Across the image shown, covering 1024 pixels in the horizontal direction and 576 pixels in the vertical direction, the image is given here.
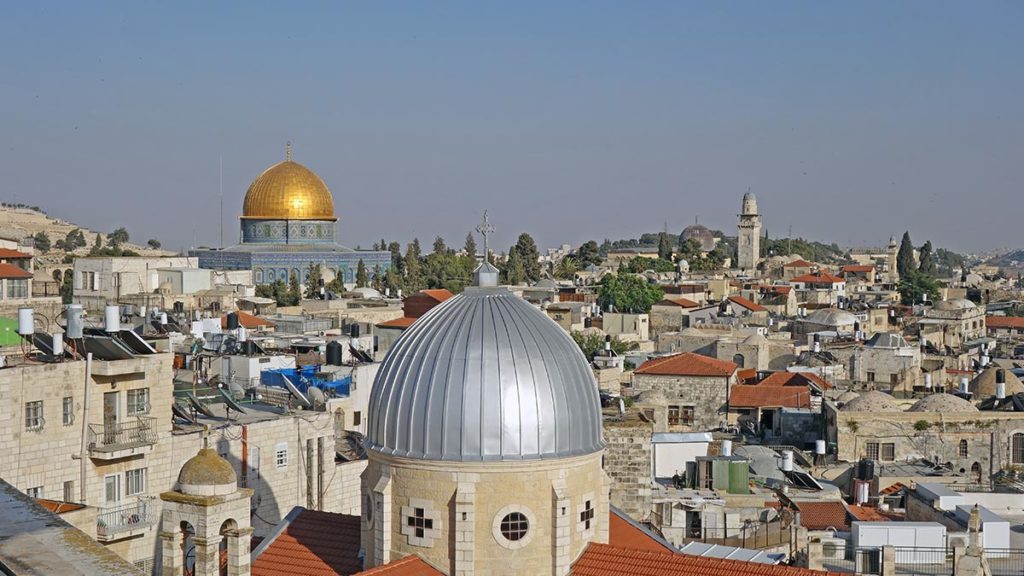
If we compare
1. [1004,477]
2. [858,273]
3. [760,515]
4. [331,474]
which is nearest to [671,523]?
[760,515]

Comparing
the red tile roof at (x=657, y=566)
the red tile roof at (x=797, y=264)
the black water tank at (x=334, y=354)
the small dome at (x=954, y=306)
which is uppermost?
the red tile roof at (x=797, y=264)

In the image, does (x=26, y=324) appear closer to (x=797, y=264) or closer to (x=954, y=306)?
(x=954, y=306)

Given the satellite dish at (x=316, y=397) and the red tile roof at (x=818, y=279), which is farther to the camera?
the red tile roof at (x=818, y=279)

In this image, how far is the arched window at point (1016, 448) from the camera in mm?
26844

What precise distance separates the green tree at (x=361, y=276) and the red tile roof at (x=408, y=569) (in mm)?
58071

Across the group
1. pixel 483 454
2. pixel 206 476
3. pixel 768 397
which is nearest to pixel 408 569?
pixel 483 454

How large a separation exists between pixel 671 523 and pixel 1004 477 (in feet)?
30.7

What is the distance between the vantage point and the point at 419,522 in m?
12.3

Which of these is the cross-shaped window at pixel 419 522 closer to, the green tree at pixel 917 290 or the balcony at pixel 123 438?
the balcony at pixel 123 438

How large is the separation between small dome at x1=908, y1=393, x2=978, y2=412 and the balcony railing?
54.7ft

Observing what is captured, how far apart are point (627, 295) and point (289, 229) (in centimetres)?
2080

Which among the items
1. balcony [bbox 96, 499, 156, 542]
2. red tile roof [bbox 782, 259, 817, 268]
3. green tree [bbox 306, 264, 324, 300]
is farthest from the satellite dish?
red tile roof [bbox 782, 259, 817, 268]

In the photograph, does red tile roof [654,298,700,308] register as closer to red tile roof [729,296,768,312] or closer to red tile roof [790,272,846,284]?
red tile roof [729,296,768,312]

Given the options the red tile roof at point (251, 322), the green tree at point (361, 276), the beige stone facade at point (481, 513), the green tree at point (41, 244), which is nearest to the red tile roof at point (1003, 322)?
the green tree at point (361, 276)
